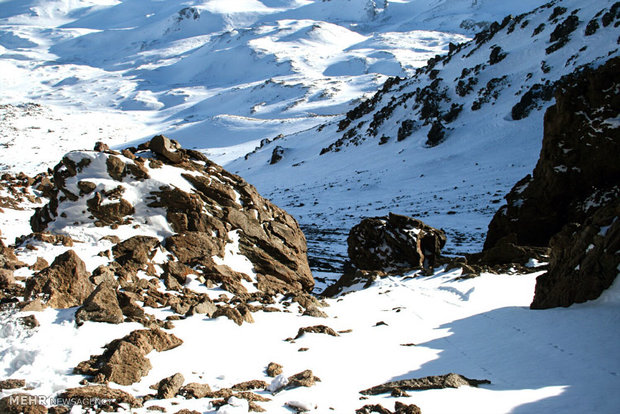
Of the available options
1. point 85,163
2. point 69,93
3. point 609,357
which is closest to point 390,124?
point 85,163

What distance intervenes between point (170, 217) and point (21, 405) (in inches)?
298

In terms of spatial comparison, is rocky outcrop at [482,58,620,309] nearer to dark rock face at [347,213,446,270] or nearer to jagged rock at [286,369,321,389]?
dark rock face at [347,213,446,270]

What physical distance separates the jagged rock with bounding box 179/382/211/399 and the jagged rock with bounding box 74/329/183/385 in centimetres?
64

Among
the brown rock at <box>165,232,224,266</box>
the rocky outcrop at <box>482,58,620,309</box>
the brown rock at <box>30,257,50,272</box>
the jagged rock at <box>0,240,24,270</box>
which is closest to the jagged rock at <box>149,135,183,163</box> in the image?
the brown rock at <box>165,232,224,266</box>

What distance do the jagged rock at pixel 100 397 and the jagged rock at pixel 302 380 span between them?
1.73 meters

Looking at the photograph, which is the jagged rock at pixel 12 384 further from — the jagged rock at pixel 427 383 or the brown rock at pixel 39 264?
the brown rock at pixel 39 264

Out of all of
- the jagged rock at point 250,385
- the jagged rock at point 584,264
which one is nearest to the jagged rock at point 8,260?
the jagged rock at point 250,385

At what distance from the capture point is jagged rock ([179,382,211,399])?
450 centimetres

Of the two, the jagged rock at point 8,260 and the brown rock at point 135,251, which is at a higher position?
the jagged rock at point 8,260

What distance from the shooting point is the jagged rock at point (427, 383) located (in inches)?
188

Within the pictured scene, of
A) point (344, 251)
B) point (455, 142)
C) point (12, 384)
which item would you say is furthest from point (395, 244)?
point (455, 142)

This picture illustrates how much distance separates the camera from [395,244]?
17.0 m

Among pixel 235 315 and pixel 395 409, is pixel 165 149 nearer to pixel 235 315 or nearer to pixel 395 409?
pixel 235 315

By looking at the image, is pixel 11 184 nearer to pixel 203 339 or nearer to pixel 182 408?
pixel 203 339
